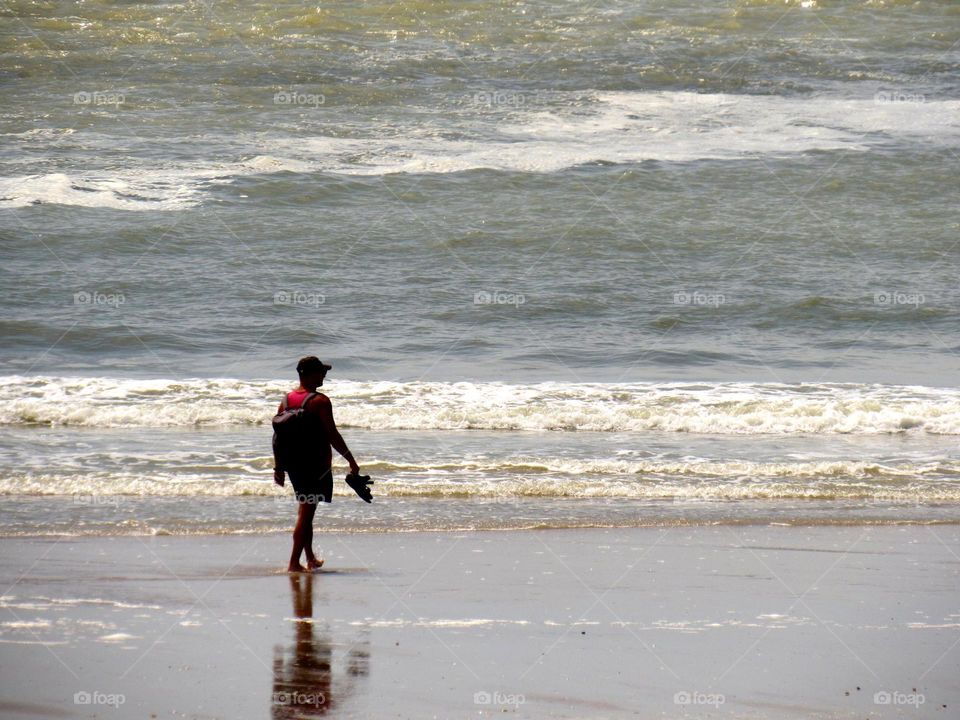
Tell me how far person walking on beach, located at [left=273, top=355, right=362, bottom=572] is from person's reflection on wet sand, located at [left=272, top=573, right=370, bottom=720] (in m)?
0.85

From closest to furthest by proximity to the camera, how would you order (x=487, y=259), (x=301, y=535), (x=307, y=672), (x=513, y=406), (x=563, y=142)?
(x=307, y=672) → (x=301, y=535) → (x=513, y=406) → (x=487, y=259) → (x=563, y=142)

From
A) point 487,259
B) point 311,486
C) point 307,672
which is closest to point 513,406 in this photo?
point 311,486

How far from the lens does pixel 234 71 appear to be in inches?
870

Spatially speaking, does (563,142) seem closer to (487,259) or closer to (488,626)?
(487,259)

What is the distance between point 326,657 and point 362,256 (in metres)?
12.8

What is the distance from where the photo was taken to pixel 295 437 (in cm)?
634

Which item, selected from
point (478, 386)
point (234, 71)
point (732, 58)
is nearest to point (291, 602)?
point (478, 386)

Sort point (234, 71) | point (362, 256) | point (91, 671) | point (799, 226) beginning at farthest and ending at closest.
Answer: point (234, 71)
point (799, 226)
point (362, 256)
point (91, 671)

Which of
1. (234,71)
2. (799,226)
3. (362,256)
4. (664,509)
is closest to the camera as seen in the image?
(664,509)

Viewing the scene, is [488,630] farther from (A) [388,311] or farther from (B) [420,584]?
(A) [388,311]

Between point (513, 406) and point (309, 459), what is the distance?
5178mm

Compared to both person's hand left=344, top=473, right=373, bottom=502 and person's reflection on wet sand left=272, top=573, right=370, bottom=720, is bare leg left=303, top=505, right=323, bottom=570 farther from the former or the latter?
person's reflection on wet sand left=272, top=573, right=370, bottom=720

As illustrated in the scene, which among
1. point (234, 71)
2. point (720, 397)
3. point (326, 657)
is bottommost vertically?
point (720, 397)

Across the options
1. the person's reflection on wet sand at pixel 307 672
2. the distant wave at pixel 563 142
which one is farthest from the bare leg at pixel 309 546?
the distant wave at pixel 563 142
